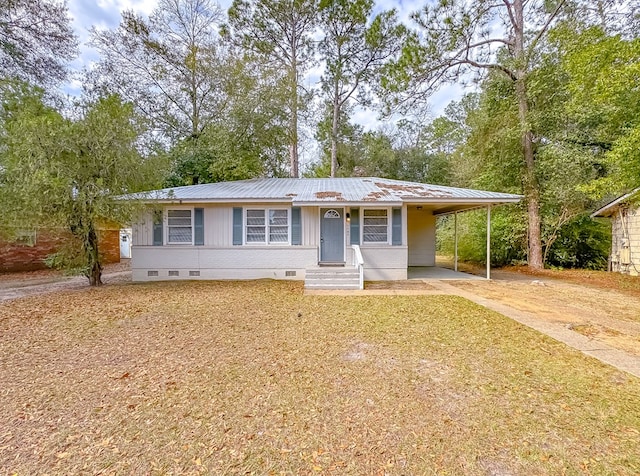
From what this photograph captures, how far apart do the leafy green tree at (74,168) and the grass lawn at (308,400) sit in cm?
341

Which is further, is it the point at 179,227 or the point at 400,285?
the point at 179,227

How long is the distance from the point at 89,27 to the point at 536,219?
23.4 metres

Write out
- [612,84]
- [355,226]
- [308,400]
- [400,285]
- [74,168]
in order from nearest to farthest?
[308,400]
[612,84]
[74,168]
[400,285]
[355,226]

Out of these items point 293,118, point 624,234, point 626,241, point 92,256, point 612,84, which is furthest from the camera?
point 293,118

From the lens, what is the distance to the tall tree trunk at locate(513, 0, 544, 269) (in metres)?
13.4

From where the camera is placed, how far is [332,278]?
988 cm

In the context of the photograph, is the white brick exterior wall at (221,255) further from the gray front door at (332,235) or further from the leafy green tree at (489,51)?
the leafy green tree at (489,51)

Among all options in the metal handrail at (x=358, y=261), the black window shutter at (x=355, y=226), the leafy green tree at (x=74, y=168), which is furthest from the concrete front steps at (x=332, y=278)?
the leafy green tree at (x=74, y=168)

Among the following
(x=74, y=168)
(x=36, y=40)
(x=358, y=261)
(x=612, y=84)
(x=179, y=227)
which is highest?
(x=36, y=40)

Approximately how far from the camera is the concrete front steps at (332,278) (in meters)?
9.59

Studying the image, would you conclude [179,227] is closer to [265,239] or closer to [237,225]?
[237,225]

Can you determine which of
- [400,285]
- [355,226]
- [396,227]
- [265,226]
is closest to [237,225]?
[265,226]

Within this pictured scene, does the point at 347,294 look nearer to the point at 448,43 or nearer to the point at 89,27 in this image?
Result: the point at 448,43

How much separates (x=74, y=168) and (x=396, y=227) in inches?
367
